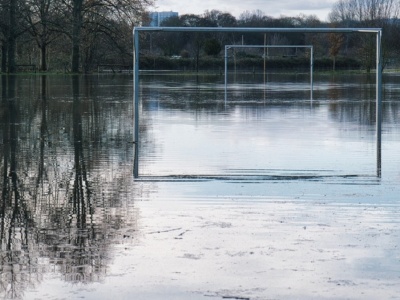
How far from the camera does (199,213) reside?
8.88 metres

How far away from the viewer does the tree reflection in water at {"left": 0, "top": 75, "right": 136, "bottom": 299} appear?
6734mm

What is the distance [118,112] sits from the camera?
23328 mm

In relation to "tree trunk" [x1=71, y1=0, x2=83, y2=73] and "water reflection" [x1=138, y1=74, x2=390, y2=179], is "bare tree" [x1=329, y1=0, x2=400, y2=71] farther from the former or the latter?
"water reflection" [x1=138, y1=74, x2=390, y2=179]

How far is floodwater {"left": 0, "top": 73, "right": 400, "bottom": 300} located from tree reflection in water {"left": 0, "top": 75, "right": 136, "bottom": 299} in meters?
0.02

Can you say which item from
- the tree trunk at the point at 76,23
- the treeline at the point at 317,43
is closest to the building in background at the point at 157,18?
the treeline at the point at 317,43

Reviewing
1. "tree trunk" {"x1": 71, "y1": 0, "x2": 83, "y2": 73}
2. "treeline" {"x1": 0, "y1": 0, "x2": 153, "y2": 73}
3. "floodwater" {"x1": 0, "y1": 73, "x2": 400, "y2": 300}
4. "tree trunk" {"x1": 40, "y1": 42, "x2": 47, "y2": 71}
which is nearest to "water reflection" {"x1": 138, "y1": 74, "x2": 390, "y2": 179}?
"floodwater" {"x1": 0, "y1": 73, "x2": 400, "y2": 300}

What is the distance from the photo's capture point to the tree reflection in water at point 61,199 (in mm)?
6734

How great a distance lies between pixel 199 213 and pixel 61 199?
1.56m

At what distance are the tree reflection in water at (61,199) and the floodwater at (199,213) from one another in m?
0.02

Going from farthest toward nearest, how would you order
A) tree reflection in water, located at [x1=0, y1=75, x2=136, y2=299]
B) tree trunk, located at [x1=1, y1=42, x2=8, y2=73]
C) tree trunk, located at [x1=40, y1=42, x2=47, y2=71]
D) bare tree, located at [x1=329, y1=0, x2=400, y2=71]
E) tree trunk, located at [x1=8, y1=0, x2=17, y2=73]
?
bare tree, located at [x1=329, y1=0, x2=400, y2=71]
tree trunk, located at [x1=40, y1=42, x2=47, y2=71]
tree trunk, located at [x1=1, y1=42, x2=8, y2=73]
tree trunk, located at [x1=8, y1=0, x2=17, y2=73]
tree reflection in water, located at [x1=0, y1=75, x2=136, y2=299]

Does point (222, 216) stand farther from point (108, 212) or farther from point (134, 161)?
point (134, 161)

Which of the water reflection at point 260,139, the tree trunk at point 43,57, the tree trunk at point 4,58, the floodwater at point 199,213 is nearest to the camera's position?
the floodwater at point 199,213

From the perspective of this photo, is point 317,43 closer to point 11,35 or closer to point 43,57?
point 43,57

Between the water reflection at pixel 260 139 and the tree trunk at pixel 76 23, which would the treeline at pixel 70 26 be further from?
the water reflection at pixel 260 139
